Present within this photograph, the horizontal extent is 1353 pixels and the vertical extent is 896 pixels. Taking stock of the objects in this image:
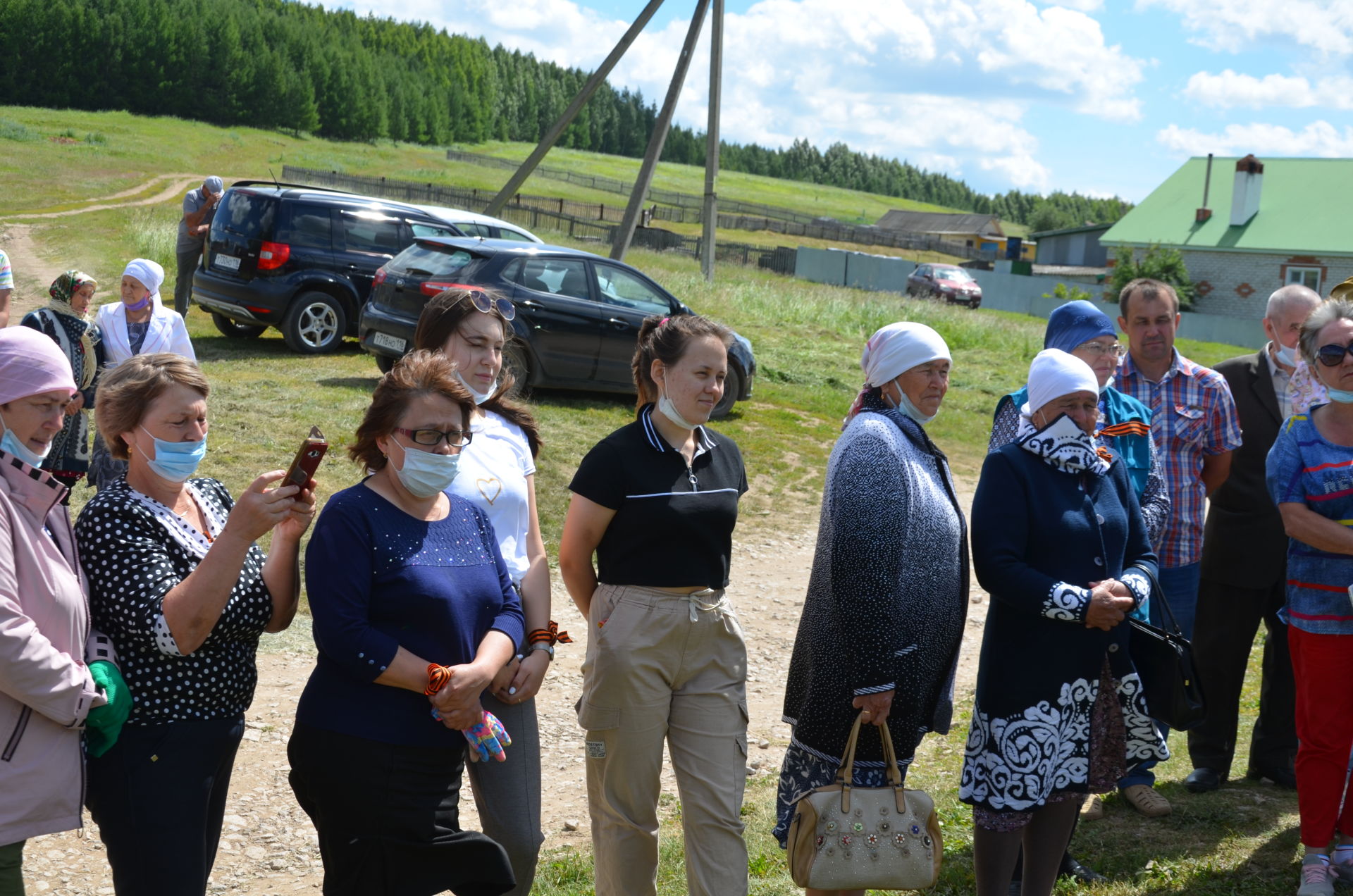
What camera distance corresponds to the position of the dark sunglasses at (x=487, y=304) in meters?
3.82

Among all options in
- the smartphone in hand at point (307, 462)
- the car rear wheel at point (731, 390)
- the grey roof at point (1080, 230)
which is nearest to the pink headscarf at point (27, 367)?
the smartphone in hand at point (307, 462)

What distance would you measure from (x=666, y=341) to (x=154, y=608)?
180 cm

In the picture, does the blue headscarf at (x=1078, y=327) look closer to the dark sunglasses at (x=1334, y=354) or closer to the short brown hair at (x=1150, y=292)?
the short brown hair at (x=1150, y=292)

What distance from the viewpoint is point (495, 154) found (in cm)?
10994

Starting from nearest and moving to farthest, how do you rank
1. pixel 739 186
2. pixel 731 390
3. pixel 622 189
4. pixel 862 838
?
pixel 862 838
pixel 731 390
pixel 622 189
pixel 739 186

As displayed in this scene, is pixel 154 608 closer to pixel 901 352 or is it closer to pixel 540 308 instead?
pixel 901 352

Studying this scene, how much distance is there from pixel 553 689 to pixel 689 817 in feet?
9.98

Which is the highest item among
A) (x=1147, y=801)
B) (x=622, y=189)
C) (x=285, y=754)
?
(x=622, y=189)

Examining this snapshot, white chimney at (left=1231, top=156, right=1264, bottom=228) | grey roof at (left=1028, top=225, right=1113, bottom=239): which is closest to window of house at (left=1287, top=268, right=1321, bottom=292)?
white chimney at (left=1231, top=156, right=1264, bottom=228)

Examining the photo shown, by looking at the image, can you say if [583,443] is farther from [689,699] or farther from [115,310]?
[689,699]

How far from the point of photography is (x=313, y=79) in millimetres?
92438

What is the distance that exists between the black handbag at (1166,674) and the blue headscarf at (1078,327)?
3.45 feet

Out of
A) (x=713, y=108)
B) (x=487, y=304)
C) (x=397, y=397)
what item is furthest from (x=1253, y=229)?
(x=397, y=397)

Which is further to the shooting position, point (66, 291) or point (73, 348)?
point (66, 291)
